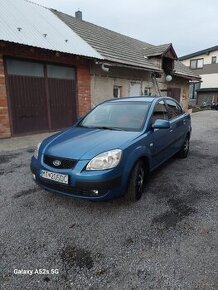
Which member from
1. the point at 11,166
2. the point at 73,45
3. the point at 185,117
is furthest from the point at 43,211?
the point at 73,45

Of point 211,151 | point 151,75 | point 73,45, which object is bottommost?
point 211,151

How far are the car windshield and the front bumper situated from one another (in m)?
1.09

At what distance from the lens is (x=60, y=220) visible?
3.12 meters

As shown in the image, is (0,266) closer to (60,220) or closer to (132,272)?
(60,220)

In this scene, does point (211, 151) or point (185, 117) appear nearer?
point (185, 117)

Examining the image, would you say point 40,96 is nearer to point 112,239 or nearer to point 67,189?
point 67,189

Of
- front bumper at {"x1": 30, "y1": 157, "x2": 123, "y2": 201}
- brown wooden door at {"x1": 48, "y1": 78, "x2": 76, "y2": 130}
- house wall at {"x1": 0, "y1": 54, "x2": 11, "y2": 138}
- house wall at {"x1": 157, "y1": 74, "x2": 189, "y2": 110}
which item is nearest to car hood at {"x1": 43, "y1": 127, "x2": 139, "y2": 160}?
front bumper at {"x1": 30, "y1": 157, "x2": 123, "y2": 201}

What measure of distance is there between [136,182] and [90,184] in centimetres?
80

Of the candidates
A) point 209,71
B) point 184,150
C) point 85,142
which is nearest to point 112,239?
point 85,142

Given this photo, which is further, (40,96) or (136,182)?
(40,96)

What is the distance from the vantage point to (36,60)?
29.0 ft

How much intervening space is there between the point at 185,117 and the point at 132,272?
175 inches

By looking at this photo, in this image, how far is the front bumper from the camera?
2.96 m

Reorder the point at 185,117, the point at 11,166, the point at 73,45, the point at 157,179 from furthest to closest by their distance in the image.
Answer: the point at 73,45 → the point at 185,117 → the point at 11,166 → the point at 157,179
